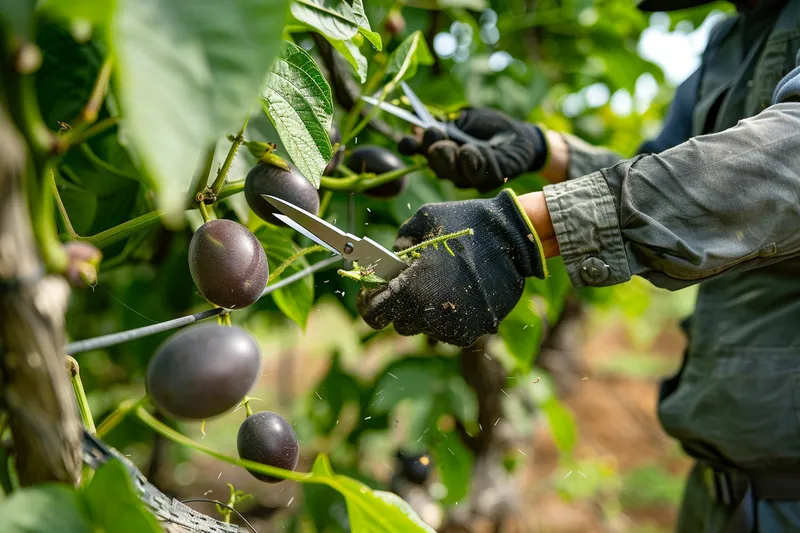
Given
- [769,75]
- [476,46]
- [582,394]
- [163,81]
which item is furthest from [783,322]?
[582,394]

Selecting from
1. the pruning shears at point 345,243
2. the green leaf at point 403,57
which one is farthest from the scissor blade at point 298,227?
the green leaf at point 403,57

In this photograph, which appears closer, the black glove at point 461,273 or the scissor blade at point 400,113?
the black glove at point 461,273

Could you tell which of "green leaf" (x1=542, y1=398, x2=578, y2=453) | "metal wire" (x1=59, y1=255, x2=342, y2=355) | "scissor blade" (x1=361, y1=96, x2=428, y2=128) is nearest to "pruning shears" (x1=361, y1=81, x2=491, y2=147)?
"scissor blade" (x1=361, y1=96, x2=428, y2=128)

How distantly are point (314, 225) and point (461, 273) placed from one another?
17cm

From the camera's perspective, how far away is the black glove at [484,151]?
1014 mm

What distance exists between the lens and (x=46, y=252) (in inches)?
14.9

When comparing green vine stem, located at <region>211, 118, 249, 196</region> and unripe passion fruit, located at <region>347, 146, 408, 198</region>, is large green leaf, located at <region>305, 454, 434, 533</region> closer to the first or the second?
green vine stem, located at <region>211, 118, 249, 196</region>

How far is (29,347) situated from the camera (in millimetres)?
379

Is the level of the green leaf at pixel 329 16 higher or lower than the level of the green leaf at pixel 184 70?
lower

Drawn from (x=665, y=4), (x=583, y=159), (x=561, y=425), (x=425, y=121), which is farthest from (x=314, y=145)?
(x=561, y=425)

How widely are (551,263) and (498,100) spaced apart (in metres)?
0.43

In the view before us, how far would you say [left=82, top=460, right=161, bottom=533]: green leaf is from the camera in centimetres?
40

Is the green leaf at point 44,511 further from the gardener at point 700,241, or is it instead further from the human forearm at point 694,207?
the human forearm at point 694,207

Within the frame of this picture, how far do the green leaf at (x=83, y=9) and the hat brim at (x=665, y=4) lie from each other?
1175 mm
